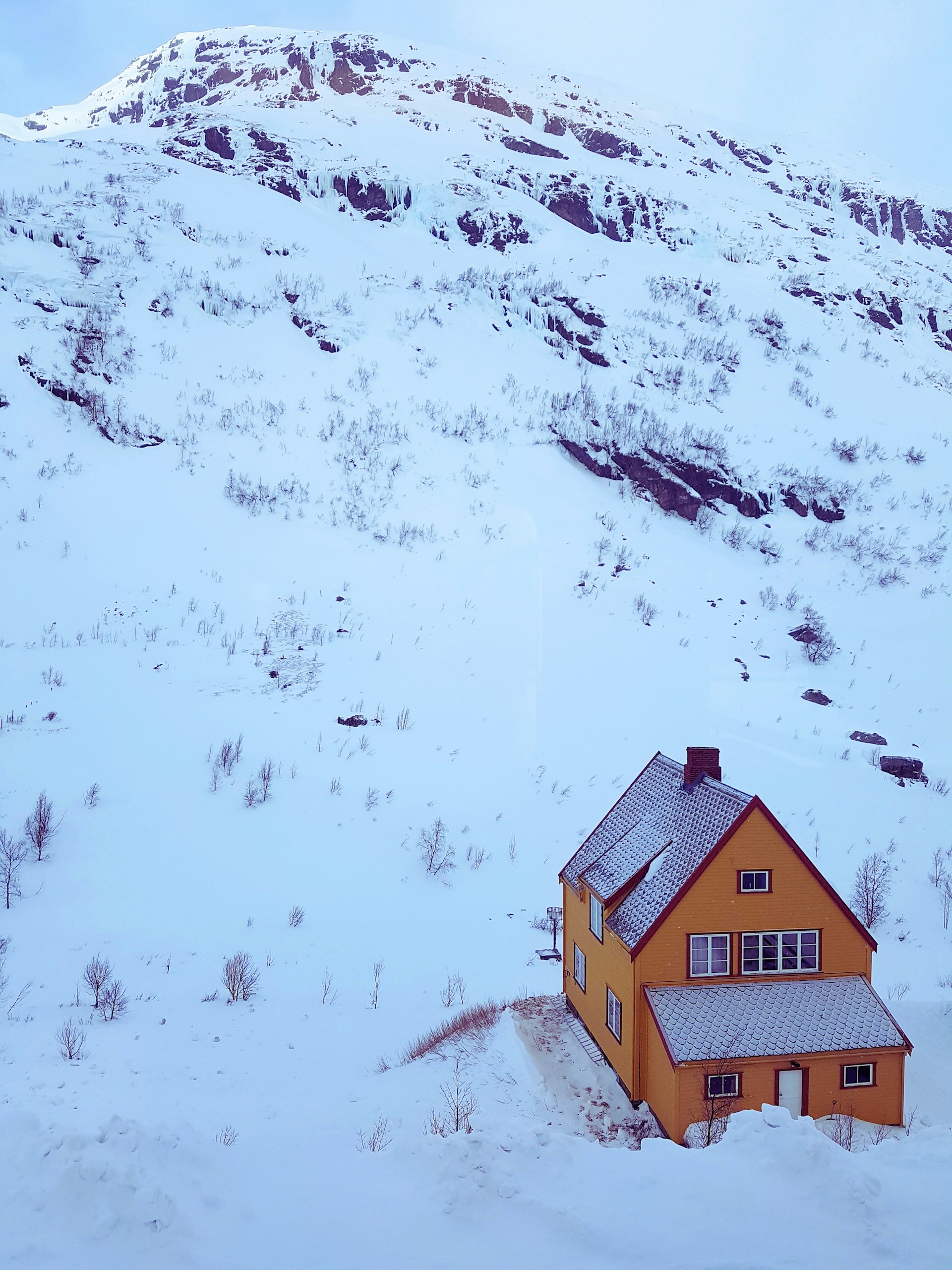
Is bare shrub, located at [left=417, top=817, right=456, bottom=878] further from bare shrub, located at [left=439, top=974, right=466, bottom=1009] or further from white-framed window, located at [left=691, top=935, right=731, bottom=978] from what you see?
white-framed window, located at [left=691, top=935, right=731, bottom=978]

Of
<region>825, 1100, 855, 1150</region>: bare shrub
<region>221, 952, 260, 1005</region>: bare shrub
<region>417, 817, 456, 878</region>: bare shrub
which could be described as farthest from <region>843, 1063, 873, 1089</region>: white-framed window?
<region>221, 952, 260, 1005</region>: bare shrub

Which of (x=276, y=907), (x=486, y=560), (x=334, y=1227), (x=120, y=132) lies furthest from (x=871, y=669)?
(x=120, y=132)

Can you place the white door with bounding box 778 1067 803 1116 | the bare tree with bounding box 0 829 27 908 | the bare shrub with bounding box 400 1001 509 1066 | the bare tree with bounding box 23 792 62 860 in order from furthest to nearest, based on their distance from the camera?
the bare tree with bounding box 23 792 62 860 → the bare tree with bounding box 0 829 27 908 → the bare shrub with bounding box 400 1001 509 1066 → the white door with bounding box 778 1067 803 1116

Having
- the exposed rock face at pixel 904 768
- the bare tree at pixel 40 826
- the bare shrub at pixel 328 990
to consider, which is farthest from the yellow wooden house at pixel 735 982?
the exposed rock face at pixel 904 768

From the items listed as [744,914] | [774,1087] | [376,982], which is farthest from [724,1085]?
[376,982]

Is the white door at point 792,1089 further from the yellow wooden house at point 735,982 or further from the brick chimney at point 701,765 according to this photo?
the brick chimney at point 701,765

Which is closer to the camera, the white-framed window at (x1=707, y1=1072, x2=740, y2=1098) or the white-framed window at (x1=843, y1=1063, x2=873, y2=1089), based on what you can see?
the white-framed window at (x1=707, y1=1072, x2=740, y2=1098)
